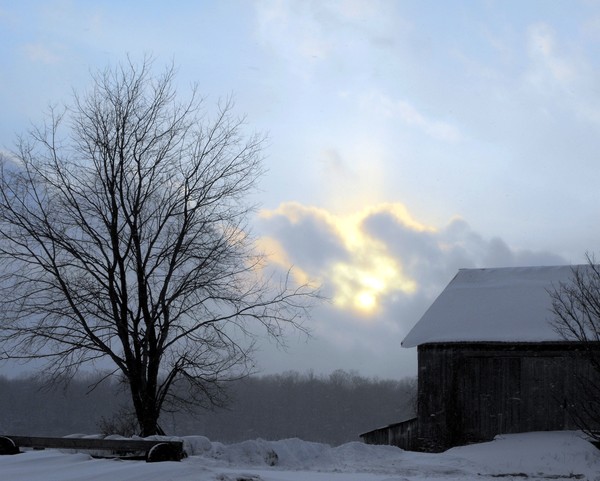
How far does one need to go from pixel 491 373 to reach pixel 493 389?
521mm

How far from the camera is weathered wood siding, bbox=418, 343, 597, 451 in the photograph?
2394 cm

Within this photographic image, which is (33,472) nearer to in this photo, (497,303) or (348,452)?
(348,452)

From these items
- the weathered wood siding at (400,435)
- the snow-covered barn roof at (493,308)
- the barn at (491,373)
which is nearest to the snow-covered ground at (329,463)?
the barn at (491,373)

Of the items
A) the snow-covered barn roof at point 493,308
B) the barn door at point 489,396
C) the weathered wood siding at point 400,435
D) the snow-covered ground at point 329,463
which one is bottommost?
the snow-covered ground at point 329,463

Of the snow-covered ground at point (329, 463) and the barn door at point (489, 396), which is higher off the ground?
the barn door at point (489, 396)

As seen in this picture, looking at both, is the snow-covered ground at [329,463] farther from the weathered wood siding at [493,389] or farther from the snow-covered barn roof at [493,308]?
the snow-covered barn roof at [493,308]

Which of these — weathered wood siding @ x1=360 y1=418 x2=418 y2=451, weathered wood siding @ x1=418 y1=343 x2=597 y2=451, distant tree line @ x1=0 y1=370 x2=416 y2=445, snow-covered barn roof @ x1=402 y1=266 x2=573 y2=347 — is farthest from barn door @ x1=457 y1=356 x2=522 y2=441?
distant tree line @ x1=0 y1=370 x2=416 y2=445

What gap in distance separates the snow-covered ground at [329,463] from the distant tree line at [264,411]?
190ft

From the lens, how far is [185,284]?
20031 mm

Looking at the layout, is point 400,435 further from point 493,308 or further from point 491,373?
point 493,308

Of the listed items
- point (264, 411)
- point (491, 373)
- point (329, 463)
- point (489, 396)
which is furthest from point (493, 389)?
point (264, 411)

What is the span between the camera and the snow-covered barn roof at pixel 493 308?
982 inches

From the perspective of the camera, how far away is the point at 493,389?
2466 cm

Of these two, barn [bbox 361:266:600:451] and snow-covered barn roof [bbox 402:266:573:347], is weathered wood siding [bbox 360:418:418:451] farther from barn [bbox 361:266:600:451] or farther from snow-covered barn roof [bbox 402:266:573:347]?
snow-covered barn roof [bbox 402:266:573:347]
